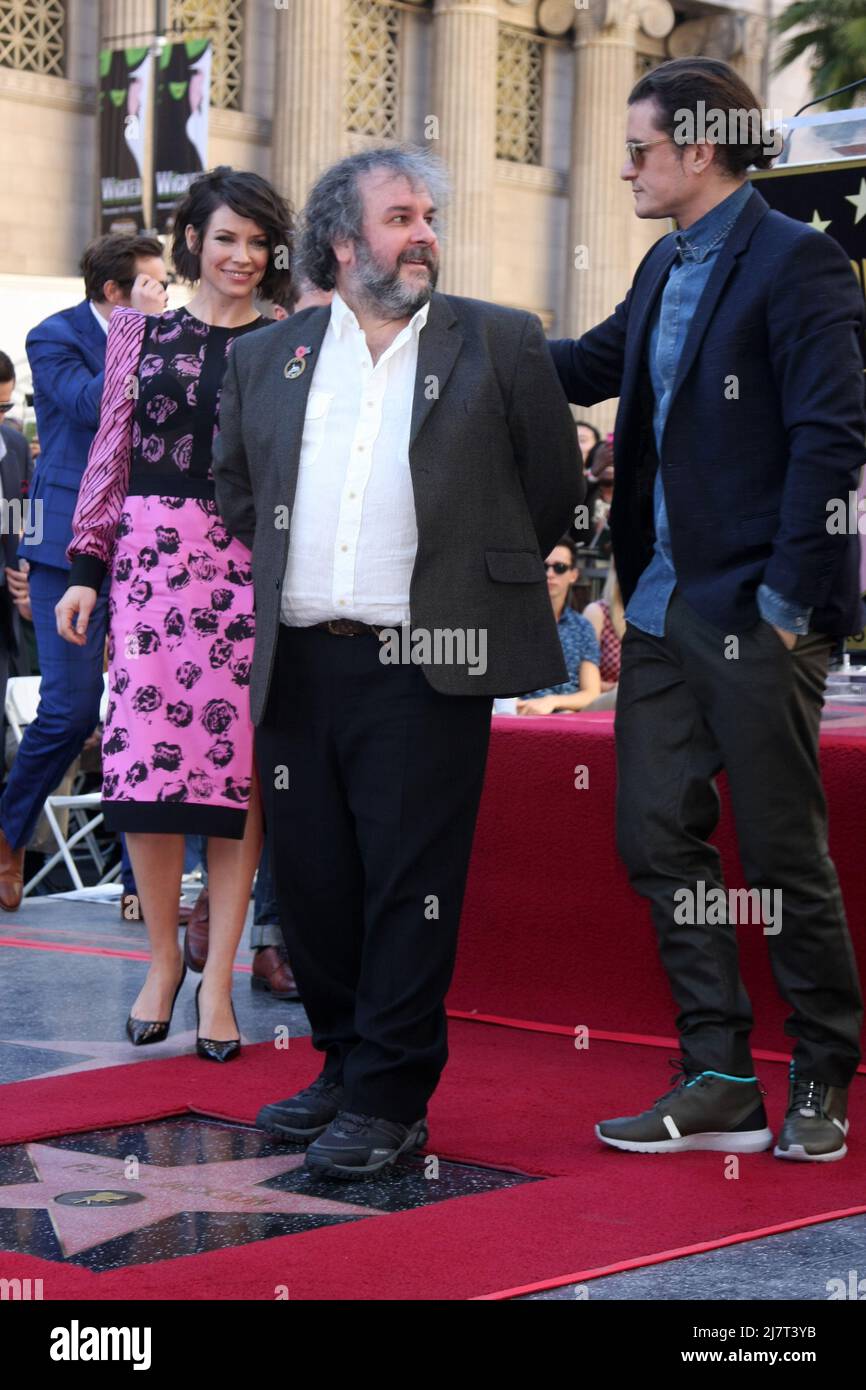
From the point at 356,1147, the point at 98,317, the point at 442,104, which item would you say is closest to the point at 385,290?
the point at 356,1147

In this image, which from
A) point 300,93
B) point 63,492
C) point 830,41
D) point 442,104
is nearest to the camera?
point 63,492

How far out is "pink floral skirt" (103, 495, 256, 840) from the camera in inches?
201

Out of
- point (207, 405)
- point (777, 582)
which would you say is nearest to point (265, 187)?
point (207, 405)

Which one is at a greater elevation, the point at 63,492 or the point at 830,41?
the point at 830,41

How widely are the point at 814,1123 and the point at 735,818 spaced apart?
0.62 meters

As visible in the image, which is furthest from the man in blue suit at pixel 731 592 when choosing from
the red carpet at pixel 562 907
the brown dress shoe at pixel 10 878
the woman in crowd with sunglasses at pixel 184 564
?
the brown dress shoe at pixel 10 878

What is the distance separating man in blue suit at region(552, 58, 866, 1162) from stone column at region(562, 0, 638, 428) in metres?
31.4

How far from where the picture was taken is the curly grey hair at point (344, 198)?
13.7 ft

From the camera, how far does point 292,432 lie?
4160 mm

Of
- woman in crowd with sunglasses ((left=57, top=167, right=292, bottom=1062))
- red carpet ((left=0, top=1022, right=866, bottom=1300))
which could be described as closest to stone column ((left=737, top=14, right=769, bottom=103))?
woman in crowd with sunglasses ((left=57, top=167, right=292, bottom=1062))

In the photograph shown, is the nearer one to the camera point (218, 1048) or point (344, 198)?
point (344, 198)

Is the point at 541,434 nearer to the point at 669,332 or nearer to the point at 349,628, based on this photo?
the point at 669,332

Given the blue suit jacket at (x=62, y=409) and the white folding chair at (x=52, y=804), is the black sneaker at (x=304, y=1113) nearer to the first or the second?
the blue suit jacket at (x=62, y=409)

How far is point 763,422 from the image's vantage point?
410cm
